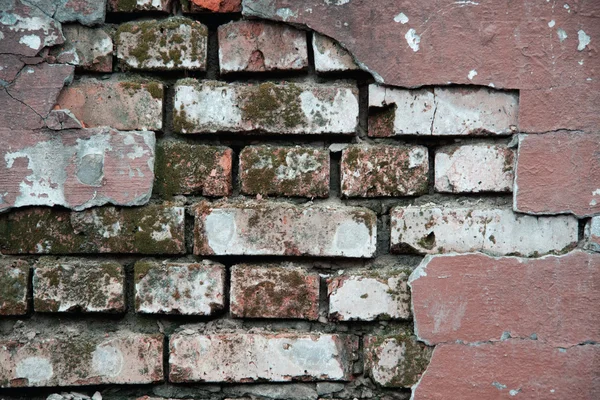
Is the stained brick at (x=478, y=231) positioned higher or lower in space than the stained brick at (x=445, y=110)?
lower

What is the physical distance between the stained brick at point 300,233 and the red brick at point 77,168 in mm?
224

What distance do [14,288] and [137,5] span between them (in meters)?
0.70

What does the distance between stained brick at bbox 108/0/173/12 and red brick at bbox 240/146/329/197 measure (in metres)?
0.41

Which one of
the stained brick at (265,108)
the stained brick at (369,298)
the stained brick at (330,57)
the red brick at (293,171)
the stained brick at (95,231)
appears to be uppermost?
the stained brick at (330,57)

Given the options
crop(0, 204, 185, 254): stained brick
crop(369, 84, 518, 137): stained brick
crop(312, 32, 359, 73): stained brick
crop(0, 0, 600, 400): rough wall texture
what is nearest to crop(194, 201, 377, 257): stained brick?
crop(0, 0, 600, 400): rough wall texture

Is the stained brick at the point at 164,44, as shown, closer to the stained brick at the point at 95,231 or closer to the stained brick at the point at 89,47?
the stained brick at the point at 89,47

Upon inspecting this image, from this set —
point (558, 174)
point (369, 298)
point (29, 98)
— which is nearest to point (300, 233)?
point (369, 298)

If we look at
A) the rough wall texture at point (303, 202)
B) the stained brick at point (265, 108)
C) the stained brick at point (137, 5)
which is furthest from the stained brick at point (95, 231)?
the stained brick at point (137, 5)

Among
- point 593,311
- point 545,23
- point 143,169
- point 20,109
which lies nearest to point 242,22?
point 143,169

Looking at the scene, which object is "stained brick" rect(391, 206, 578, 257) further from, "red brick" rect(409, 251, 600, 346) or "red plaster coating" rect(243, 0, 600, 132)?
"red plaster coating" rect(243, 0, 600, 132)

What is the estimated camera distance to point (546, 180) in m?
1.36

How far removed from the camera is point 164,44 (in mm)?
1420

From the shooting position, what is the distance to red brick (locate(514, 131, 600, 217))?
134 cm

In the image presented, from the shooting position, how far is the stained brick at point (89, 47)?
1.43 meters
